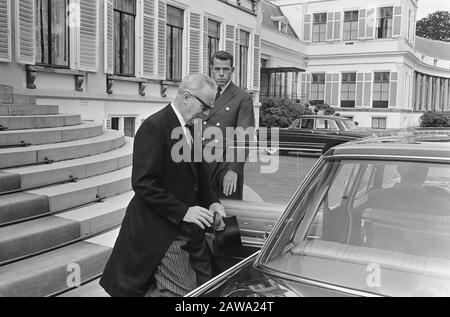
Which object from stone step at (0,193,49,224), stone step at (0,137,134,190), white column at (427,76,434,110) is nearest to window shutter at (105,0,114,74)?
stone step at (0,137,134,190)

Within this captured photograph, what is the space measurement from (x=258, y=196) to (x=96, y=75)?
33.5 ft

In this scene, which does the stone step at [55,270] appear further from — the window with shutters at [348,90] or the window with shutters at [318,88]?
the window with shutters at [318,88]

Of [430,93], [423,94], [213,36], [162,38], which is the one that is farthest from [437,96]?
[162,38]

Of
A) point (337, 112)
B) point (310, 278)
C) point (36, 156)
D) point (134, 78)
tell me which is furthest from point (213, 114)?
point (337, 112)

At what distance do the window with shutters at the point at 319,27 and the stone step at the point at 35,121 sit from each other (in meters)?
34.6

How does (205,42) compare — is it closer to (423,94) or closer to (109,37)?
(109,37)

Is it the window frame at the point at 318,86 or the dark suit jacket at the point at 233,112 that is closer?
the dark suit jacket at the point at 233,112

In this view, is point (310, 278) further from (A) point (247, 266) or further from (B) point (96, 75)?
(B) point (96, 75)

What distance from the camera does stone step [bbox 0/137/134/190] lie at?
5.51 meters

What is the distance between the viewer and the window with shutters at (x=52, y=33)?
10875mm

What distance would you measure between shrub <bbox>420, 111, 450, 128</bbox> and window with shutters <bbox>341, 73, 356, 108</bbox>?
7812 mm

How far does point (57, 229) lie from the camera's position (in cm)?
492

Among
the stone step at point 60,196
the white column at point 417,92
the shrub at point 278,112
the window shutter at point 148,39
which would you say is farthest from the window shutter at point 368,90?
the stone step at point 60,196

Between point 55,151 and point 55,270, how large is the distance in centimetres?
270
